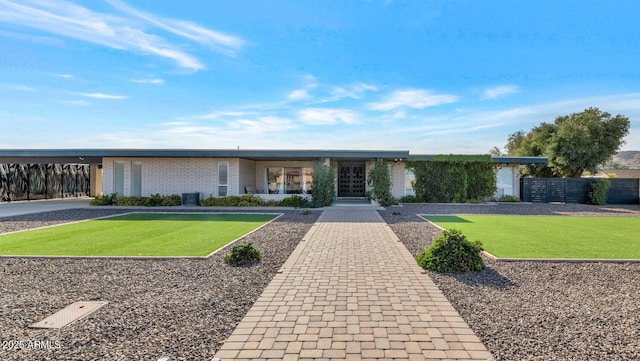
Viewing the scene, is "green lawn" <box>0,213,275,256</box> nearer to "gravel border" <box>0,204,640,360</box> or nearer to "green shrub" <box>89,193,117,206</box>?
"gravel border" <box>0,204,640,360</box>

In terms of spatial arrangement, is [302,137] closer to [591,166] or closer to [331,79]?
[331,79]

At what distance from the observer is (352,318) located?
A: 383 centimetres

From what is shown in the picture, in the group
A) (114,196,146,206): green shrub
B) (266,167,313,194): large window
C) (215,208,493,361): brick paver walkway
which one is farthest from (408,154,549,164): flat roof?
(114,196,146,206): green shrub

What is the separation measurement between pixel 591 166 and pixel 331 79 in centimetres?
2741

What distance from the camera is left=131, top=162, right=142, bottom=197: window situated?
20.4 m

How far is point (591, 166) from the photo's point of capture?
29.5 meters

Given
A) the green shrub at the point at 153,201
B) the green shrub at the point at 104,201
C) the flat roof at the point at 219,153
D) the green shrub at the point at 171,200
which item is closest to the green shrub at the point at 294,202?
the flat roof at the point at 219,153

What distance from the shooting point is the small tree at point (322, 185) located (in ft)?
60.0

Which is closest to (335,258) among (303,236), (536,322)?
(303,236)

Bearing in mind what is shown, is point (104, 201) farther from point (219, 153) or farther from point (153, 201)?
point (219, 153)

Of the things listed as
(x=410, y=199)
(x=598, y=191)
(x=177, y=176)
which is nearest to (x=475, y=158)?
(x=410, y=199)

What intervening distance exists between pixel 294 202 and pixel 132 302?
14.3m

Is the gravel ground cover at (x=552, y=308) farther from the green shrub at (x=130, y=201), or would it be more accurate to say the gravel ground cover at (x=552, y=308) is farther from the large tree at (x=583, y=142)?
the large tree at (x=583, y=142)

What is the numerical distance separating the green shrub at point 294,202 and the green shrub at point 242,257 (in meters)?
11.9
